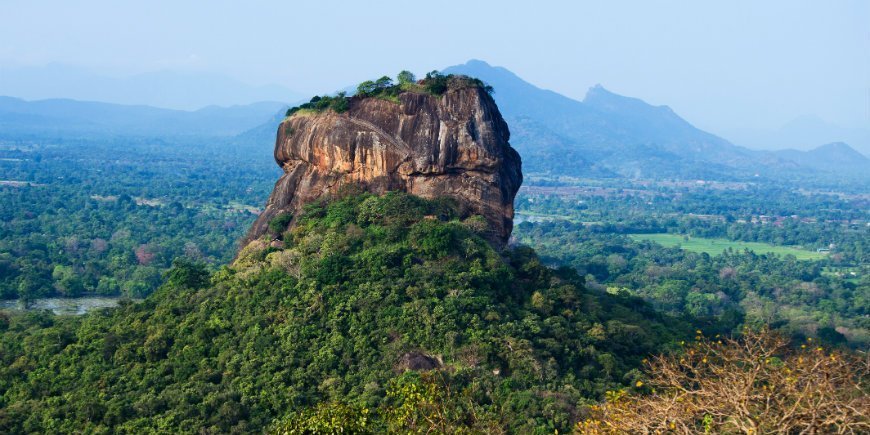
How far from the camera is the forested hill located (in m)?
20.4

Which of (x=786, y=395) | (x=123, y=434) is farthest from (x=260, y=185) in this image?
(x=786, y=395)

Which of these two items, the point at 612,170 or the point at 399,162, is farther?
the point at 612,170

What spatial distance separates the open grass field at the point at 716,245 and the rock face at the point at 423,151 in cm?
5327

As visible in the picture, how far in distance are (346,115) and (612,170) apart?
173 metres

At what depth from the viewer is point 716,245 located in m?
82.8

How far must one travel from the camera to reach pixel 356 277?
81.9 ft

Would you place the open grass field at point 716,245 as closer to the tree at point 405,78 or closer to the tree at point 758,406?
the tree at point 405,78

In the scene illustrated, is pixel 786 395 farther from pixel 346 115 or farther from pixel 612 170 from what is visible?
pixel 612 170

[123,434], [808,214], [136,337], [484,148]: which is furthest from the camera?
[808,214]

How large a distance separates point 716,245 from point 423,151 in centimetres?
6067

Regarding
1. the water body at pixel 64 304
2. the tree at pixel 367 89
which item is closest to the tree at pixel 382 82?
the tree at pixel 367 89

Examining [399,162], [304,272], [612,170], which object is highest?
[399,162]

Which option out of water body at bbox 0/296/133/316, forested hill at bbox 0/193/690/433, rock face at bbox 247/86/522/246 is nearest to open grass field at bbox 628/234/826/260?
water body at bbox 0/296/133/316

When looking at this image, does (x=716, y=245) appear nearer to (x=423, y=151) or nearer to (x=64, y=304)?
(x=423, y=151)
